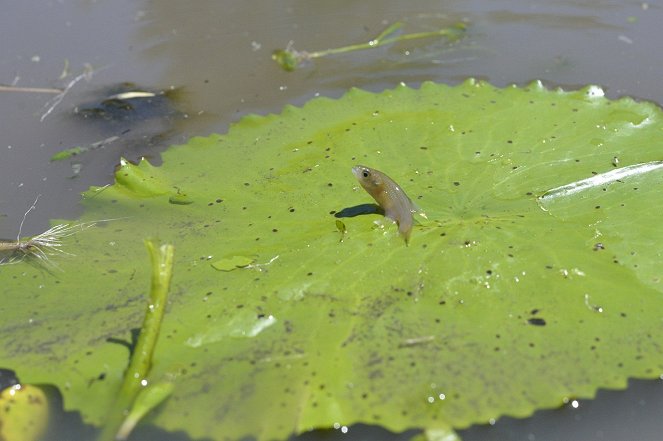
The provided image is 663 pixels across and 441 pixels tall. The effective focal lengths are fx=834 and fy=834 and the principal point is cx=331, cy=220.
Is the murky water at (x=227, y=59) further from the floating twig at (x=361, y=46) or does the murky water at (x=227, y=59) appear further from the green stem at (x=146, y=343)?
the green stem at (x=146, y=343)

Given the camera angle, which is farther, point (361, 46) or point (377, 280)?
point (361, 46)

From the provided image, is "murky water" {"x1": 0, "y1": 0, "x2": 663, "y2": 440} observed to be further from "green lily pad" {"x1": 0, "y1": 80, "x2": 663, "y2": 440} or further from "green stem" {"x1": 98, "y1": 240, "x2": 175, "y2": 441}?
"green stem" {"x1": 98, "y1": 240, "x2": 175, "y2": 441}

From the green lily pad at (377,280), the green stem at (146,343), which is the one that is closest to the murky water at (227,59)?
the green lily pad at (377,280)

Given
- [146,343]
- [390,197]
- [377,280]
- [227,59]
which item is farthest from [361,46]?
[146,343]

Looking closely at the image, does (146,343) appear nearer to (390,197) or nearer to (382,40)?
(390,197)

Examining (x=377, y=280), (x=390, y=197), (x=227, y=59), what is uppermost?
(x=390, y=197)

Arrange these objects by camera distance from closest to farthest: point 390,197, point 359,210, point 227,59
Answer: point 390,197, point 359,210, point 227,59

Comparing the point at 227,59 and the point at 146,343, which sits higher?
the point at 146,343
